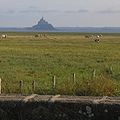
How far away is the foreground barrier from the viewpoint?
21.1 feet

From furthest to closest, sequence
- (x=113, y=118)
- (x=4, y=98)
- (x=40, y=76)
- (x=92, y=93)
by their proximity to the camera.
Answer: (x=40, y=76) < (x=92, y=93) < (x=4, y=98) < (x=113, y=118)

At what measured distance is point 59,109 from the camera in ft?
21.4

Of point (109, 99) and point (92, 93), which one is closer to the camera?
point (109, 99)

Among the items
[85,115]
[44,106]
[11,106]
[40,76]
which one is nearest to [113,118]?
[85,115]

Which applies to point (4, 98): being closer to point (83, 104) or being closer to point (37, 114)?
point (37, 114)

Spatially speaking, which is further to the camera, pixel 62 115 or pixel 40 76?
pixel 40 76

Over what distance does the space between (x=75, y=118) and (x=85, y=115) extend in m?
0.15

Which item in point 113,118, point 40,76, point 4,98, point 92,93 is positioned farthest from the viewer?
point 40,76

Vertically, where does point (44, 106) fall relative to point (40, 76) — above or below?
above

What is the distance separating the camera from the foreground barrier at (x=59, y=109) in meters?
6.43

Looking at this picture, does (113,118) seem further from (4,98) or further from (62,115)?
(4,98)

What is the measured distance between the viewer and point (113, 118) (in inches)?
252

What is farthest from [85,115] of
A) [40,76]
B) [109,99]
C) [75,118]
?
[40,76]

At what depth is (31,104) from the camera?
6.61 m
